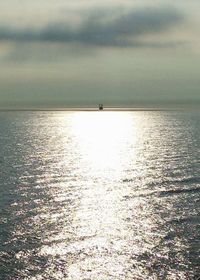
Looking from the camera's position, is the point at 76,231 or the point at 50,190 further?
the point at 50,190

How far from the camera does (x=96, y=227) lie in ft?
182

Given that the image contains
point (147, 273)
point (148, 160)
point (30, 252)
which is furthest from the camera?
point (148, 160)

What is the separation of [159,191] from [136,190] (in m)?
4.00

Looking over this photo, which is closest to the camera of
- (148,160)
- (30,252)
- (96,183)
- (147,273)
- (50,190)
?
(147,273)

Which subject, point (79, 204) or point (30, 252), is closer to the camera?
point (30, 252)

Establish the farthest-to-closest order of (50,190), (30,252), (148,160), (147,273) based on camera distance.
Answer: (148,160) < (50,190) < (30,252) < (147,273)

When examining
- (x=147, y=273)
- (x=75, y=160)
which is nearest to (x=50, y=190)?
(x=147, y=273)

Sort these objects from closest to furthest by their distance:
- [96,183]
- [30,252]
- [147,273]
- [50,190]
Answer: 1. [147,273]
2. [30,252]
3. [50,190]
4. [96,183]

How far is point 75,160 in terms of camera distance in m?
119

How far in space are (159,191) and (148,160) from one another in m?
39.5

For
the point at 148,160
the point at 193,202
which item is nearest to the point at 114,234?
the point at 193,202

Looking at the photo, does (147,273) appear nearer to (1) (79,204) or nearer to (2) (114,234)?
(2) (114,234)

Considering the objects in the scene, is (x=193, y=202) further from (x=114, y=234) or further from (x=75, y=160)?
(x=75, y=160)

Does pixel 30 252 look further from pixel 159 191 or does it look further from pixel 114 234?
pixel 159 191
